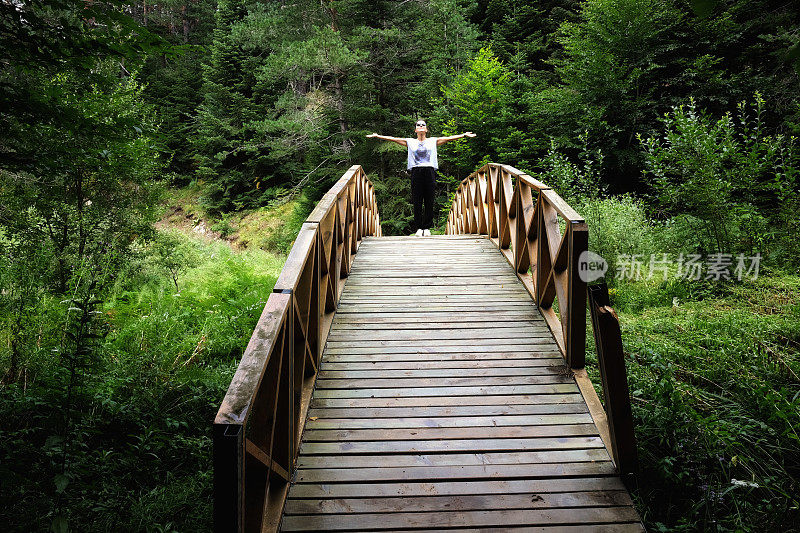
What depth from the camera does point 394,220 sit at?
14.7 meters

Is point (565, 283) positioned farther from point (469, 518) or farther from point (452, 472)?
point (469, 518)

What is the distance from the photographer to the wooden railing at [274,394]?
1571mm

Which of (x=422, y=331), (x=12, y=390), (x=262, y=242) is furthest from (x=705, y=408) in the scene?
(x=262, y=242)

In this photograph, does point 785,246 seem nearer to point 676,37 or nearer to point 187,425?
point 187,425

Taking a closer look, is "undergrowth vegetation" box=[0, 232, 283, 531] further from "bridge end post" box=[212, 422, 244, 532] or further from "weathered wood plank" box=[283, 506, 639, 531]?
"weathered wood plank" box=[283, 506, 639, 531]

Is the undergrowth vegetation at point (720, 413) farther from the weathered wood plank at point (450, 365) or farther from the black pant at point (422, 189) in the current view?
the black pant at point (422, 189)

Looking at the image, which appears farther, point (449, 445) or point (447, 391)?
point (447, 391)

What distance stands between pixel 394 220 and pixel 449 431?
12.1 m

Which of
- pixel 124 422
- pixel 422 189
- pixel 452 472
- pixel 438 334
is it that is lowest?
pixel 124 422

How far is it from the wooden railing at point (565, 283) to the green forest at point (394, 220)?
1.36ft

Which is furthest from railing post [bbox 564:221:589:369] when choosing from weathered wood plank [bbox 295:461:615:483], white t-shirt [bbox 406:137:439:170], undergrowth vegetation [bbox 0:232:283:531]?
white t-shirt [bbox 406:137:439:170]

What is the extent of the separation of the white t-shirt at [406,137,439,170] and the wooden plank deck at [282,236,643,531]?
297 cm

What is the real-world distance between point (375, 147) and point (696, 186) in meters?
10.2

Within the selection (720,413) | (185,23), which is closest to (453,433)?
(720,413)
